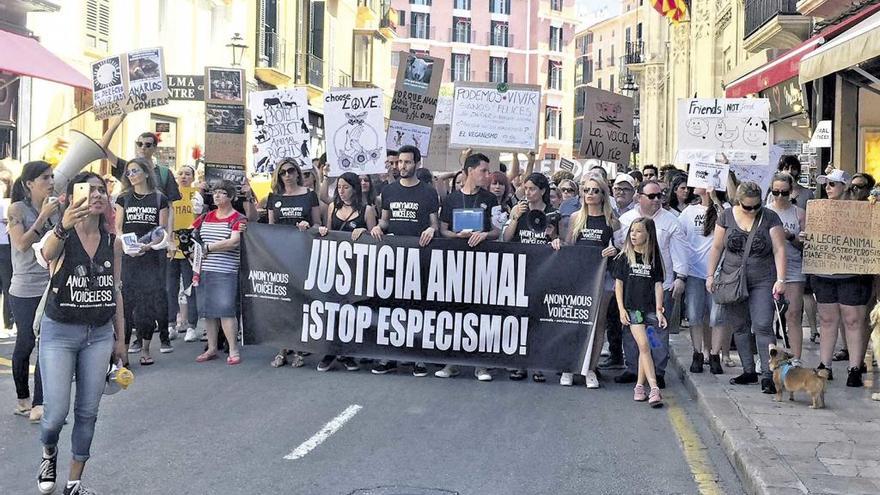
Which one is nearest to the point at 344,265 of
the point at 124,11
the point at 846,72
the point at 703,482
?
the point at 703,482

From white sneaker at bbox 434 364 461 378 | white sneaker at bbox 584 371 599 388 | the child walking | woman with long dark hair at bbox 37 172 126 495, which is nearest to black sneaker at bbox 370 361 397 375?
white sneaker at bbox 434 364 461 378

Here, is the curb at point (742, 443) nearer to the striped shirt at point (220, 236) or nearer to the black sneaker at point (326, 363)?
the black sneaker at point (326, 363)

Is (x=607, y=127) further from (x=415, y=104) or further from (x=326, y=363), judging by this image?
(x=326, y=363)

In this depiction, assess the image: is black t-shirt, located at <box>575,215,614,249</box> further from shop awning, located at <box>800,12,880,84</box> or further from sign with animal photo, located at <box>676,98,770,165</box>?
shop awning, located at <box>800,12,880,84</box>

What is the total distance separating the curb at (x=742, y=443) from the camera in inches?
237

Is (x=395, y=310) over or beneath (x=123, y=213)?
beneath

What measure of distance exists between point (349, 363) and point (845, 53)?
256 inches

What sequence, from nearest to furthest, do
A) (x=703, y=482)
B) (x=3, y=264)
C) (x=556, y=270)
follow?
(x=703, y=482) < (x=556, y=270) < (x=3, y=264)

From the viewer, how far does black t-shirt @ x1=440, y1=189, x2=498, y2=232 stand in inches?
394

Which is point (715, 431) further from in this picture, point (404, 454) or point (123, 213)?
point (123, 213)

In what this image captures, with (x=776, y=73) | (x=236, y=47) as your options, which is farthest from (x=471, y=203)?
(x=236, y=47)

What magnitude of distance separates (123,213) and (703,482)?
5.98 m

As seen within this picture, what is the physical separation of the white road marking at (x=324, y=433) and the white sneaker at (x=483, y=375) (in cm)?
175

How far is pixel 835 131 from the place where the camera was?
1875 centimetres
